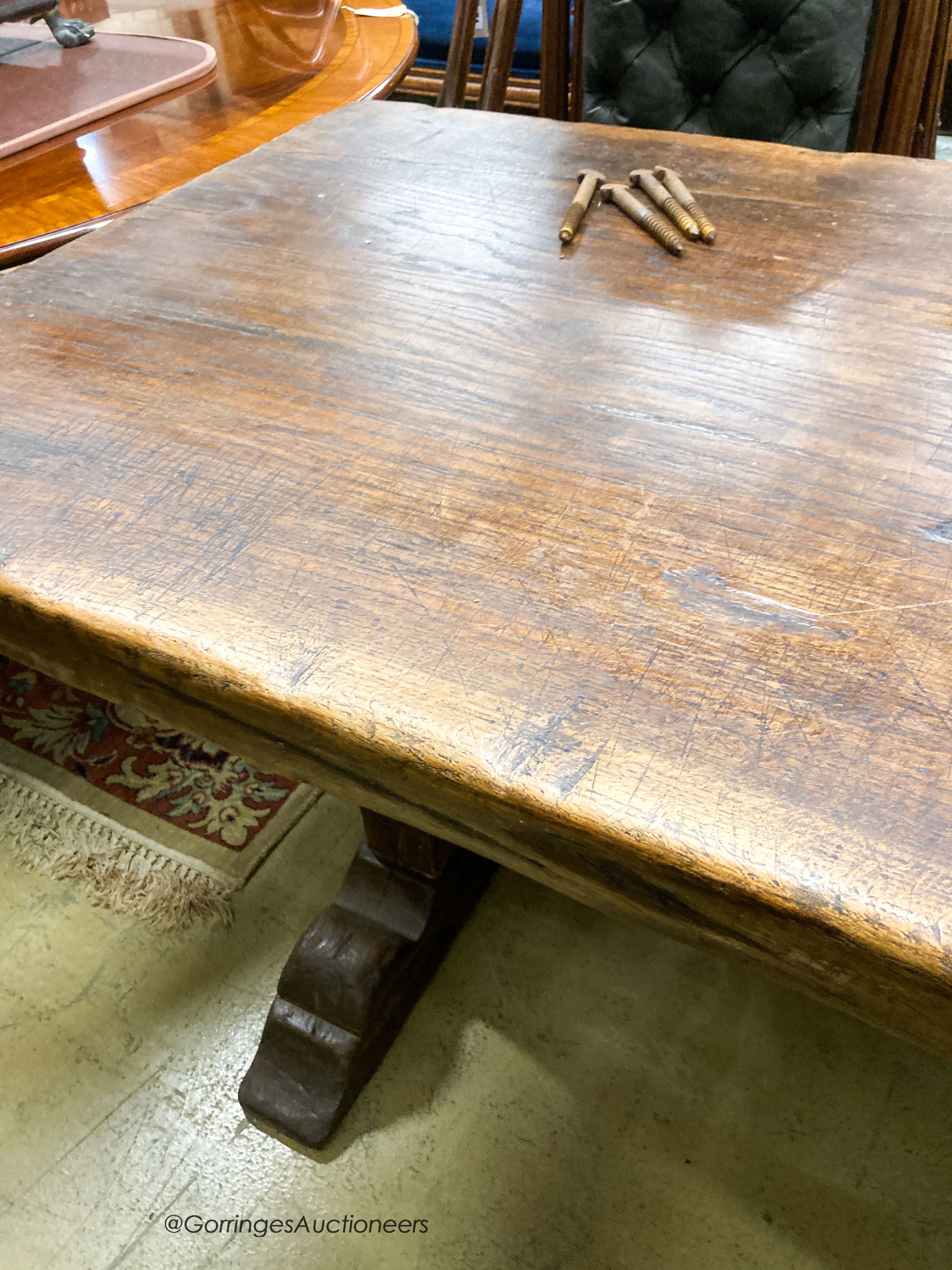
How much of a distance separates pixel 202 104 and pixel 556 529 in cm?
119

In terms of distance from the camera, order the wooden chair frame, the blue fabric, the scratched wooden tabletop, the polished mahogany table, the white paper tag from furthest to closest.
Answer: the blue fabric
the white paper tag
the wooden chair frame
the polished mahogany table
the scratched wooden tabletop

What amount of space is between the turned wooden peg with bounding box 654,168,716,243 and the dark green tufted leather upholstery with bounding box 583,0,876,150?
62 cm

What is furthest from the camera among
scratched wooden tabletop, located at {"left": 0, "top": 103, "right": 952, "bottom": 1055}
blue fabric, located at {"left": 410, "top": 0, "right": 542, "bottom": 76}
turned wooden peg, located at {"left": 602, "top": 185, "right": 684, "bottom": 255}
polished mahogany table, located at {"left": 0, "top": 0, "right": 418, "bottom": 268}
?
blue fabric, located at {"left": 410, "top": 0, "right": 542, "bottom": 76}

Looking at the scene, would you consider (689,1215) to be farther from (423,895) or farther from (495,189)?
(495,189)

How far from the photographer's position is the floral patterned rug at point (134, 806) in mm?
1049

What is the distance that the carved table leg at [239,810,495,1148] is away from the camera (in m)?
0.84

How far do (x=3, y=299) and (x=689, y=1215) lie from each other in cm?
104

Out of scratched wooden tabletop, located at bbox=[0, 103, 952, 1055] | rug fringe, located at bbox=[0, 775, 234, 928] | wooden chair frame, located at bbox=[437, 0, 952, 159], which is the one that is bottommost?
rug fringe, located at bbox=[0, 775, 234, 928]

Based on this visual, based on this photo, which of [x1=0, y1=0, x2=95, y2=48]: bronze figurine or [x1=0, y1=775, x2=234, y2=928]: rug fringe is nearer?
[x1=0, y1=775, x2=234, y2=928]: rug fringe

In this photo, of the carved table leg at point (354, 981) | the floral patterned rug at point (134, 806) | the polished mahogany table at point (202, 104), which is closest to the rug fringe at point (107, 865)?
the floral patterned rug at point (134, 806)

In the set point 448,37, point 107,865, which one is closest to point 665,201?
point 107,865

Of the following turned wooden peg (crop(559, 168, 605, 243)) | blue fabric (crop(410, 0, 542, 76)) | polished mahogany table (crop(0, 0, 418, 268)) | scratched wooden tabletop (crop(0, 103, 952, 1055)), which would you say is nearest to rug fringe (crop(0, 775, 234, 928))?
scratched wooden tabletop (crop(0, 103, 952, 1055))

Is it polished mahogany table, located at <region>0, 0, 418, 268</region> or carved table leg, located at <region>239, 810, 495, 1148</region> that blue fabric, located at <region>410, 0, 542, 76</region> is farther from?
carved table leg, located at <region>239, 810, 495, 1148</region>

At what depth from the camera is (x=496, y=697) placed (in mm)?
412
